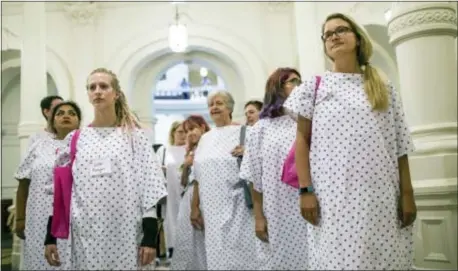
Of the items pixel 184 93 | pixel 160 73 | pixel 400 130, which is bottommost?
pixel 400 130

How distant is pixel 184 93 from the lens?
20422mm

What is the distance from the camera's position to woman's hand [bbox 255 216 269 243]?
3283 mm

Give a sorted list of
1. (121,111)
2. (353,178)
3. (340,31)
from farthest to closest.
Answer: (121,111) < (340,31) < (353,178)

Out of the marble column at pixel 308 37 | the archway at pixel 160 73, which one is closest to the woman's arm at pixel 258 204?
the marble column at pixel 308 37

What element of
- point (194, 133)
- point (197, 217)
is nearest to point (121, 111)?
point (197, 217)

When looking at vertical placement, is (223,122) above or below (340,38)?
below

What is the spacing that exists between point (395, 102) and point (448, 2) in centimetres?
206

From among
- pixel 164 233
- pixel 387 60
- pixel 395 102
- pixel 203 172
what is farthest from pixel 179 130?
pixel 387 60

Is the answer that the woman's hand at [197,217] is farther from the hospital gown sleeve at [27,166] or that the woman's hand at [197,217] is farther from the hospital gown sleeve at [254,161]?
the hospital gown sleeve at [27,166]

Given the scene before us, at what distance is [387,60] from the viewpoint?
9.45 meters

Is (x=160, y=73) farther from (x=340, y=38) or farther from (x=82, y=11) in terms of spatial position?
(x=340, y=38)

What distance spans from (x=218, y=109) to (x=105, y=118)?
1655mm

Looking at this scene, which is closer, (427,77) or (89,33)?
(427,77)

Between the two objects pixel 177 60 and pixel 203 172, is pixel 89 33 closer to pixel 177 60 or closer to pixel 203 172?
pixel 177 60
